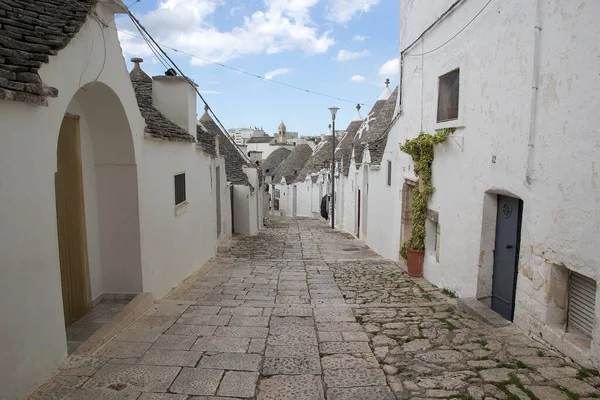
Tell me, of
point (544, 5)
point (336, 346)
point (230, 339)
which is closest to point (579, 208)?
point (544, 5)

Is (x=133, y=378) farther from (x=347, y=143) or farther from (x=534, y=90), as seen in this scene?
(x=347, y=143)

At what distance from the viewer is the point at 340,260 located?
12.1 metres

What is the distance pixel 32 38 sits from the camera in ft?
13.1

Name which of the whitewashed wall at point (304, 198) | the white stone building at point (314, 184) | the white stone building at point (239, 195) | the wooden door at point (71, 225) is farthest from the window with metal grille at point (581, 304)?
the whitewashed wall at point (304, 198)

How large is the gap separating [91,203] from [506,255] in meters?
6.10

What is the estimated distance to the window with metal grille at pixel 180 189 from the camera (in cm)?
866

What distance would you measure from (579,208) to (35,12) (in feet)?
20.3

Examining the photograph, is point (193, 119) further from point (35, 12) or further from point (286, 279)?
point (35, 12)

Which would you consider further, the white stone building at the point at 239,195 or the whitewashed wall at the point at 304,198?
the whitewashed wall at the point at 304,198

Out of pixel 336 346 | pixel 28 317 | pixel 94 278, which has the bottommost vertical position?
pixel 336 346

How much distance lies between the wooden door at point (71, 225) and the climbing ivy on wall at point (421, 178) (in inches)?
245

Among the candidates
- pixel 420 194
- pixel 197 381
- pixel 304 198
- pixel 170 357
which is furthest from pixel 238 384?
pixel 304 198

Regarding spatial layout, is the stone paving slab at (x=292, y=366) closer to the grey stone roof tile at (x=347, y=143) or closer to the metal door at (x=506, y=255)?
the metal door at (x=506, y=255)

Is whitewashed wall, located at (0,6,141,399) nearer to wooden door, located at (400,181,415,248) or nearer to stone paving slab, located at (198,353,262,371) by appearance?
stone paving slab, located at (198,353,262,371)
